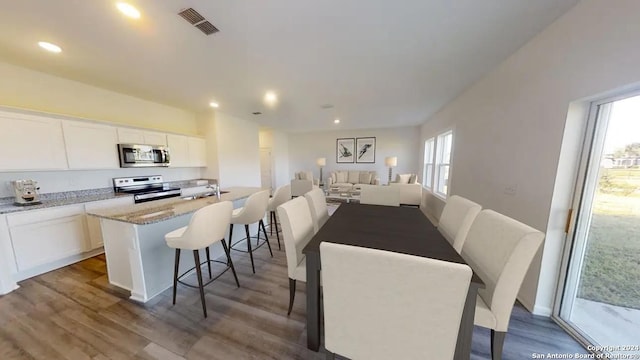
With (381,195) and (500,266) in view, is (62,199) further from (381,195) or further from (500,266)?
(500,266)

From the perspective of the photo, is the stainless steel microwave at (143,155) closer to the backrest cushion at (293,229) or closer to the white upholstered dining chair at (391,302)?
the backrest cushion at (293,229)

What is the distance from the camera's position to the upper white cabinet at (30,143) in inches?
87.4

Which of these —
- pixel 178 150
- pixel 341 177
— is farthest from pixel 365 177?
pixel 178 150

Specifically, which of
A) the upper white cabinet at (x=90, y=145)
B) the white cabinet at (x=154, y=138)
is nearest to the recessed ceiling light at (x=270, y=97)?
the white cabinet at (x=154, y=138)

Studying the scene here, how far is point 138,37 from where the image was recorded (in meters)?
1.80

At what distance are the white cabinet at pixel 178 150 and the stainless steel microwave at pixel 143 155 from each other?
0.42ft

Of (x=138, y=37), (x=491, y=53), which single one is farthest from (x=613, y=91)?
(x=138, y=37)

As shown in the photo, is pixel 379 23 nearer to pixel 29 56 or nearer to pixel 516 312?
pixel 516 312

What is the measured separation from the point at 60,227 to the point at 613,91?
5.27 meters

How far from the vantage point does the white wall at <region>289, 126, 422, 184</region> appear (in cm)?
723

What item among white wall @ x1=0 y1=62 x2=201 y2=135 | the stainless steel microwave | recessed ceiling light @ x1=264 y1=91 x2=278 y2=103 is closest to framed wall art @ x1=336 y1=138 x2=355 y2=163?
recessed ceiling light @ x1=264 y1=91 x2=278 y2=103

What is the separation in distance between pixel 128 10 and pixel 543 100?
11.0 ft

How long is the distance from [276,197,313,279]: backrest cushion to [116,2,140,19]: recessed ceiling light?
1806 mm

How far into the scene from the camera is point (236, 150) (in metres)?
5.02
